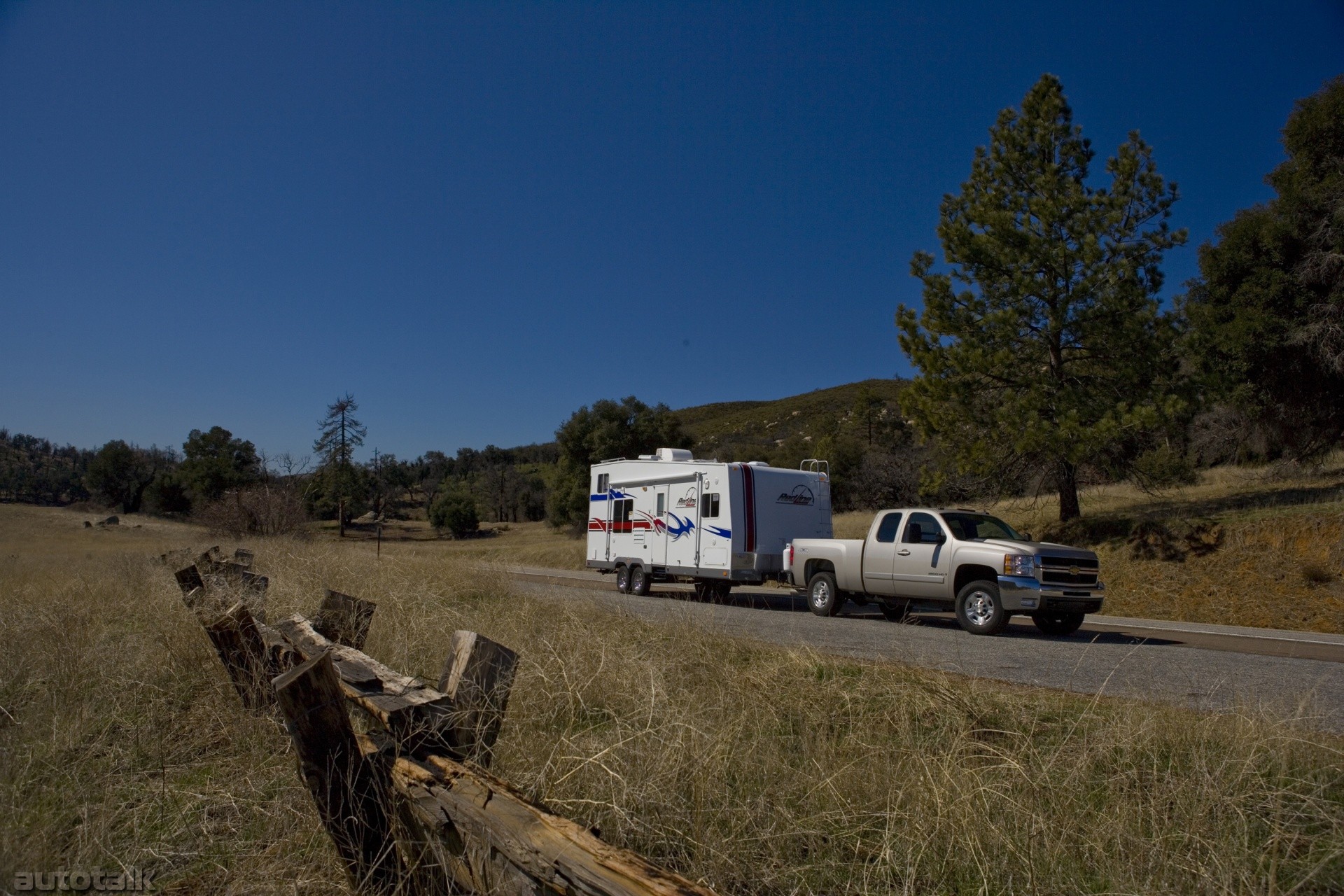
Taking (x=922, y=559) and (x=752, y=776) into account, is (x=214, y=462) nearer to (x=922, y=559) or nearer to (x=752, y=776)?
(x=922, y=559)

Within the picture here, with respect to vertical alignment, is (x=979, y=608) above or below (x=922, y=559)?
below

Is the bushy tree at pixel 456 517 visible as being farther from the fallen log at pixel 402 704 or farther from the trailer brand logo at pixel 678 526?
the fallen log at pixel 402 704

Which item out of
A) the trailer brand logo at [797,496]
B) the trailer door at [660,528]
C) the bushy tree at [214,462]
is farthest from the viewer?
the bushy tree at [214,462]

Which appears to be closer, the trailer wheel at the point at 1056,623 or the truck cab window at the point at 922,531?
the trailer wheel at the point at 1056,623

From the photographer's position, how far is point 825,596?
1535 cm

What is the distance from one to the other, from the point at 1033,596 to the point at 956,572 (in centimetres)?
130

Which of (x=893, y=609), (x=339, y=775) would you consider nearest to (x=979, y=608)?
(x=893, y=609)

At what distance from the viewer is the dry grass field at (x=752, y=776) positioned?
341 cm

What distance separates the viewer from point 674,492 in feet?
64.7

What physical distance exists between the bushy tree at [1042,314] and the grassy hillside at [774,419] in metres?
24.4

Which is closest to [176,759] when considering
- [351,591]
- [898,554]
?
[351,591]

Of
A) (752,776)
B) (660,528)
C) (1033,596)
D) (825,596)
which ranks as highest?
(660,528)

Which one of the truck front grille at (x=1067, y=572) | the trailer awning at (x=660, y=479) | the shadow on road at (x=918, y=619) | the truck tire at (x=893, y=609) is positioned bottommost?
the shadow on road at (x=918, y=619)

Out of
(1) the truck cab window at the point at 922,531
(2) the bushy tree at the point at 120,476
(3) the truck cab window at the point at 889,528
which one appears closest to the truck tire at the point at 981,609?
(1) the truck cab window at the point at 922,531
